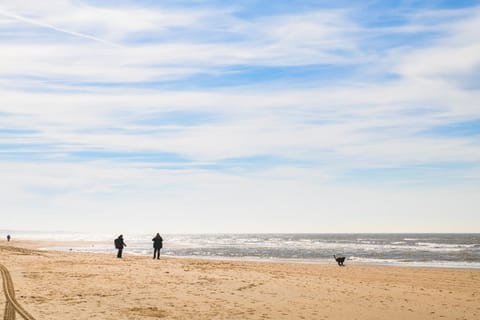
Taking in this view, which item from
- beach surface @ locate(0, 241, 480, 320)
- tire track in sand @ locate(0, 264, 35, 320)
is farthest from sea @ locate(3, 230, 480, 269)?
tire track in sand @ locate(0, 264, 35, 320)

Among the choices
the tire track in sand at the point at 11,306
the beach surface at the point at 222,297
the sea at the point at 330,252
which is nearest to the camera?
the tire track in sand at the point at 11,306

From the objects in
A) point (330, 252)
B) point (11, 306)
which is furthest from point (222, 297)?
point (330, 252)

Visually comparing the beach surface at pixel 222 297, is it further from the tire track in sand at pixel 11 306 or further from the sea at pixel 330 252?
the sea at pixel 330 252

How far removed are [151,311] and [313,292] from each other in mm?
6587

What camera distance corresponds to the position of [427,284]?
71.1 feet

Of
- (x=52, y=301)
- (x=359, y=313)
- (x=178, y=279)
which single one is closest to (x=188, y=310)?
(x=52, y=301)

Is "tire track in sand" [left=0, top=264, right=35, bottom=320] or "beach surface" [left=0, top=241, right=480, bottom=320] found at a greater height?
"tire track in sand" [left=0, top=264, right=35, bottom=320]

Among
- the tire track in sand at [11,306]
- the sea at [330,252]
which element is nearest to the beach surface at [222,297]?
the tire track in sand at [11,306]

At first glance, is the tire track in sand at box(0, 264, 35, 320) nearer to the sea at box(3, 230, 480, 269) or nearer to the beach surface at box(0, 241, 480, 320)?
the beach surface at box(0, 241, 480, 320)

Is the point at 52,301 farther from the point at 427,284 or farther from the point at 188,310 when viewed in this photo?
the point at 427,284

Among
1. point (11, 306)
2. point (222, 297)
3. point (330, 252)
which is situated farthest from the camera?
point (330, 252)

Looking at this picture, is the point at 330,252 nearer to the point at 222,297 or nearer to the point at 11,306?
the point at 222,297

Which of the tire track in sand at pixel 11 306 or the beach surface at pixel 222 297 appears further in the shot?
the beach surface at pixel 222 297

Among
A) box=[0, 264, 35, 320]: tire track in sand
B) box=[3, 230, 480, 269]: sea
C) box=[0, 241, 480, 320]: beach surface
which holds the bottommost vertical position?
box=[3, 230, 480, 269]: sea
